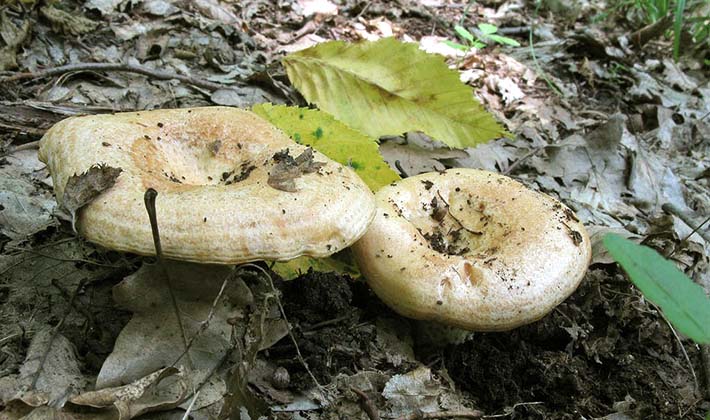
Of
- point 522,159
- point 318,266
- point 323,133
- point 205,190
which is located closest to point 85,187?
point 205,190

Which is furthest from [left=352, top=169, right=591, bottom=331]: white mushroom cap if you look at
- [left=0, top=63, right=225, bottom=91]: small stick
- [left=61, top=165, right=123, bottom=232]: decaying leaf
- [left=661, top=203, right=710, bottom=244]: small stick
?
[left=0, top=63, right=225, bottom=91]: small stick

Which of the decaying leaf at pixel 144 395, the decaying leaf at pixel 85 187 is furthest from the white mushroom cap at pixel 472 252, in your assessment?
the decaying leaf at pixel 85 187

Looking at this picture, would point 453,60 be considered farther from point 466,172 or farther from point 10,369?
point 10,369

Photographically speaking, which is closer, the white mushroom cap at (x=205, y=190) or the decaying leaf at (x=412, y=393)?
the white mushroom cap at (x=205, y=190)

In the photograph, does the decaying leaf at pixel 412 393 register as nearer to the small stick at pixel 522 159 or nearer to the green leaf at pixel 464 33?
the small stick at pixel 522 159

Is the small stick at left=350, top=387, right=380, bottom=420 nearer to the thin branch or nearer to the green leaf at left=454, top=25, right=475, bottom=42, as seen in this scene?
the thin branch

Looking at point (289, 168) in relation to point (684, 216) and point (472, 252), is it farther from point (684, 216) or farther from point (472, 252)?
point (684, 216)

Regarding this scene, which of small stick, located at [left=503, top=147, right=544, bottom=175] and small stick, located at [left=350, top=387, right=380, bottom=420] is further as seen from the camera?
small stick, located at [left=503, top=147, right=544, bottom=175]
